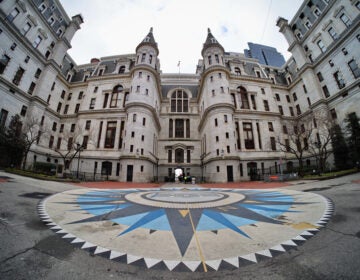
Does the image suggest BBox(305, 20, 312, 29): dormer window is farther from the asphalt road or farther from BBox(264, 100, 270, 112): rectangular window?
the asphalt road

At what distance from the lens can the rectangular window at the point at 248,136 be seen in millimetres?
A: 26641

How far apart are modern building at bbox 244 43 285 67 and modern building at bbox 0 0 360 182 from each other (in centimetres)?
7470

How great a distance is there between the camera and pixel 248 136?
27.2 meters

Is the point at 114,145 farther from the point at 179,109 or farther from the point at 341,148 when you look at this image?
the point at 341,148

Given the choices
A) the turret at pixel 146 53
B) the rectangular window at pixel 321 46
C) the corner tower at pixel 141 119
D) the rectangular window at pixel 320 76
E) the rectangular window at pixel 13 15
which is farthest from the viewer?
A: the turret at pixel 146 53

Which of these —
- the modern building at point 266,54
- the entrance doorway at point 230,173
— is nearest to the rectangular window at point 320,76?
the entrance doorway at point 230,173

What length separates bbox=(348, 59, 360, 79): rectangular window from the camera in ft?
67.2

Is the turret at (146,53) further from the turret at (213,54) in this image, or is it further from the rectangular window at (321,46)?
the rectangular window at (321,46)

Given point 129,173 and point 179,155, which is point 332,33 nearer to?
point 179,155

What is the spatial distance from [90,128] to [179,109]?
773 inches

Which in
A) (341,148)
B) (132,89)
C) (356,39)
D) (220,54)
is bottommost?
(341,148)

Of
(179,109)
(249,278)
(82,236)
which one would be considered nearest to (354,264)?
(249,278)

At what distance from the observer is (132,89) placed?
26.1 m

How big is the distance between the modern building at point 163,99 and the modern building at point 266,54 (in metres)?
74.7
